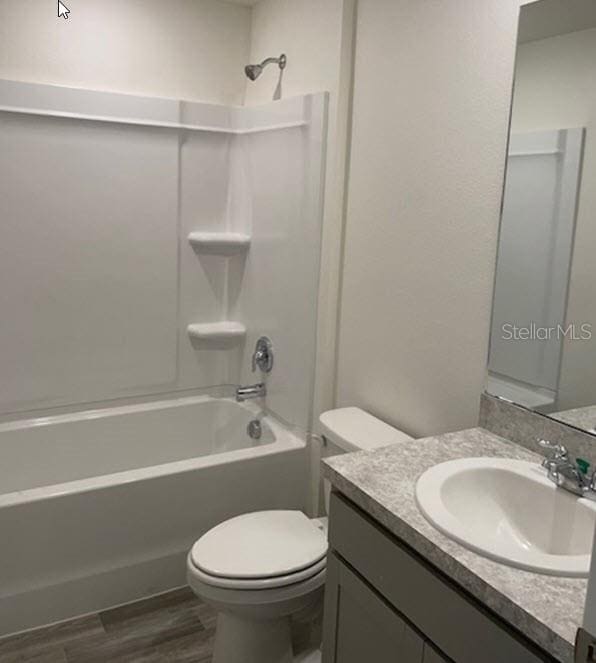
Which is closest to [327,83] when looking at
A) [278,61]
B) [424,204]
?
[278,61]

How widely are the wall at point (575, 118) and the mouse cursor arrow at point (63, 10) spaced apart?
1.94 meters

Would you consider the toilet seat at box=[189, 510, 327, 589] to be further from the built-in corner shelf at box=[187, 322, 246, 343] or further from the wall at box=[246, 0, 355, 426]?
the built-in corner shelf at box=[187, 322, 246, 343]

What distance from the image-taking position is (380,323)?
89.6 inches

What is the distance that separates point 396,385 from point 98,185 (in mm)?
1617

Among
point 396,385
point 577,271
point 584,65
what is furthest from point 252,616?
point 584,65

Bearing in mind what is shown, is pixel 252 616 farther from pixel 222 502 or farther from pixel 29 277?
pixel 29 277

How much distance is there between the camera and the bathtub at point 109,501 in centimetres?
218

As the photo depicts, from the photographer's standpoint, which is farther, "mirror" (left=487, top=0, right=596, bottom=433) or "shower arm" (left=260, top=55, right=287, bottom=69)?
"shower arm" (left=260, top=55, right=287, bottom=69)

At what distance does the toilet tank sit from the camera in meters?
2.04

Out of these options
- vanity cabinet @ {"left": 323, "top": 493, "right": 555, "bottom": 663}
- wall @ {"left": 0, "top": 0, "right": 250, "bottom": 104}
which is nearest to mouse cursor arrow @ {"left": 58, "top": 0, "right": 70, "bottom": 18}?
wall @ {"left": 0, "top": 0, "right": 250, "bottom": 104}

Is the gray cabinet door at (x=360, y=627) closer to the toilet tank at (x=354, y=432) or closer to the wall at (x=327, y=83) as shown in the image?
the toilet tank at (x=354, y=432)

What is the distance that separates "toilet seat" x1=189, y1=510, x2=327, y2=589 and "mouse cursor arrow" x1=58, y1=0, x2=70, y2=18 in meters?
2.17

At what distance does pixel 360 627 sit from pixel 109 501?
119 centimetres

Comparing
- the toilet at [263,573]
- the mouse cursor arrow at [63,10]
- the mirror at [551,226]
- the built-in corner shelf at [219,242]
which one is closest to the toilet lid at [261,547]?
the toilet at [263,573]
